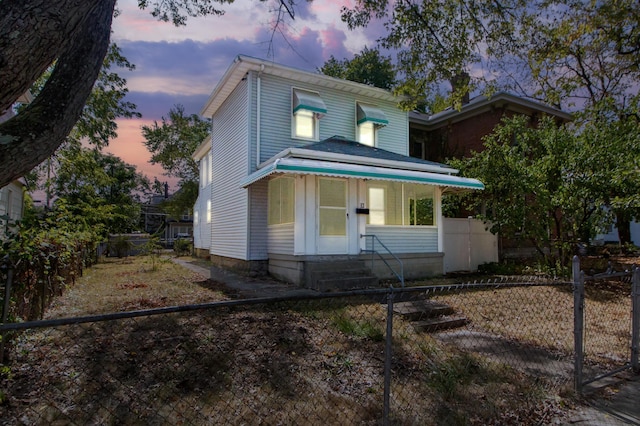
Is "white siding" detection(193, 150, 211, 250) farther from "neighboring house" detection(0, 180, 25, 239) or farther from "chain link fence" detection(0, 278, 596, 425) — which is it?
"chain link fence" detection(0, 278, 596, 425)

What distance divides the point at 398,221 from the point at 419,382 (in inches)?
302

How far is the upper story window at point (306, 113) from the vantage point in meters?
12.1

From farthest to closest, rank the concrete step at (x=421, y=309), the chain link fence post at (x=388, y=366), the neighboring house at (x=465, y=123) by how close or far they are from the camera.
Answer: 1. the neighboring house at (x=465, y=123)
2. the concrete step at (x=421, y=309)
3. the chain link fence post at (x=388, y=366)

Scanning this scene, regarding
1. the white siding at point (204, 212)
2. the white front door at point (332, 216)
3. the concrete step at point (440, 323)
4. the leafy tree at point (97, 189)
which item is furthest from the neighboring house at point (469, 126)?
the leafy tree at point (97, 189)

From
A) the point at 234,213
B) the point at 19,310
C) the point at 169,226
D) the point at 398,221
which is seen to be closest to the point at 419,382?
the point at 19,310

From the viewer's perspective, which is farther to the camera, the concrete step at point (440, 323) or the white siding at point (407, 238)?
the white siding at point (407, 238)

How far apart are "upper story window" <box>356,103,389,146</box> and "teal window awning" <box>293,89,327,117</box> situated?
1639mm

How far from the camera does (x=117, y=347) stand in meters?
4.41

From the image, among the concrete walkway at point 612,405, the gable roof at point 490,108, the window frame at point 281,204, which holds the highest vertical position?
the gable roof at point 490,108

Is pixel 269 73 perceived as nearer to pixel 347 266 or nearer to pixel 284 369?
pixel 347 266

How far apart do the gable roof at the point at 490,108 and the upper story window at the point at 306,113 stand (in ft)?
20.8

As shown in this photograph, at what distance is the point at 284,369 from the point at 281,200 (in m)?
7.21

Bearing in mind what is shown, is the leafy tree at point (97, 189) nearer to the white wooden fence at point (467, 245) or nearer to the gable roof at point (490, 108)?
the white wooden fence at point (467, 245)

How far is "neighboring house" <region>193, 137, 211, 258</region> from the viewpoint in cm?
1773
